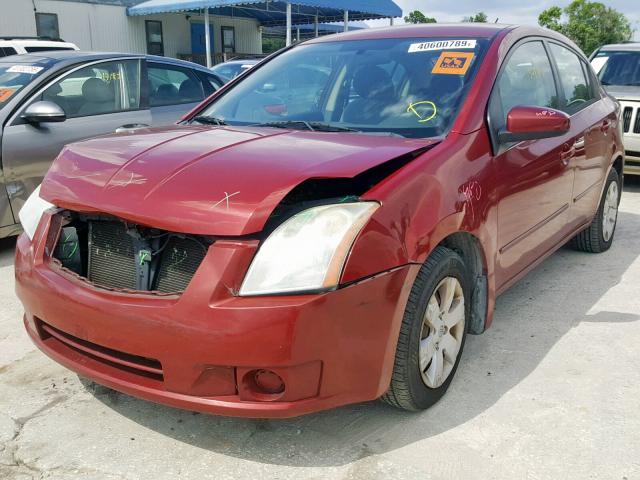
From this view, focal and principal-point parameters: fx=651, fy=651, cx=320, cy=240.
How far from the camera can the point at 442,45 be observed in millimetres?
3363

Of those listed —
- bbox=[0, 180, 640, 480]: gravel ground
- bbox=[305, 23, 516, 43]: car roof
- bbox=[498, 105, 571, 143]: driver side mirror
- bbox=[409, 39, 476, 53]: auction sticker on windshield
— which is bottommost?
bbox=[0, 180, 640, 480]: gravel ground

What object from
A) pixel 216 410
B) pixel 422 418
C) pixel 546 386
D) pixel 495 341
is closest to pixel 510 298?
pixel 495 341

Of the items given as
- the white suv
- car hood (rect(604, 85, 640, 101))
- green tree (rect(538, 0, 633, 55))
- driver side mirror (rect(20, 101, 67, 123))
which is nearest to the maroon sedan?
driver side mirror (rect(20, 101, 67, 123))

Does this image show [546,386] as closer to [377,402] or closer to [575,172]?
[377,402]

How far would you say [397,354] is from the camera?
97.7 inches

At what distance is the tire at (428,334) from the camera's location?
2.49 m

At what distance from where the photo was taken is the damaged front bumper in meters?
2.12

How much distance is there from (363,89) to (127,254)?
1550 millimetres

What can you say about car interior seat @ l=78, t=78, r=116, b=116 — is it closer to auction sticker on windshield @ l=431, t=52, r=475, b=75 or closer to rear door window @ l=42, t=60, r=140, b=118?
rear door window @ l=42, t=60, r=140, b=118

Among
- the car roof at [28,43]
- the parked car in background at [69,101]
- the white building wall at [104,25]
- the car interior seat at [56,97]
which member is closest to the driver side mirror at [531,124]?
the parked car in background at [69,101]

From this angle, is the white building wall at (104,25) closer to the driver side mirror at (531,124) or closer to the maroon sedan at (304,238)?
the maroon sedan at (304,238)

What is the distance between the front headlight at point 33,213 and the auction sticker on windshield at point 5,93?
8.47 feet

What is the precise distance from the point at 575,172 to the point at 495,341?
4.20ft

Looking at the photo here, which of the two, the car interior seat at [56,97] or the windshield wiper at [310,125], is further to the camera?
the car interior seat at [56,97]
